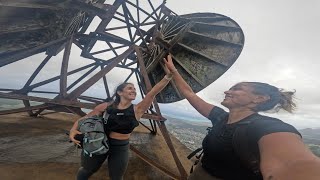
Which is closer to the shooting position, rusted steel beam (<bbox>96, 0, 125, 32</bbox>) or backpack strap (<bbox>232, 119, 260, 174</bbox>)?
backpack strap (<bbox>232, 119, 260, 174</bbox>)

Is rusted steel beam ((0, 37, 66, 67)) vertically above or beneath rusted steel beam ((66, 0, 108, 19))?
beneath

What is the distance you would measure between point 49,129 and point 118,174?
19.7ft

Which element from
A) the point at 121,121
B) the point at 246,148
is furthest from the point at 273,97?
the point at 121,121

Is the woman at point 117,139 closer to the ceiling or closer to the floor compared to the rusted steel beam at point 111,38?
closer to the floor

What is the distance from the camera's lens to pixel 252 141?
1.65 metres

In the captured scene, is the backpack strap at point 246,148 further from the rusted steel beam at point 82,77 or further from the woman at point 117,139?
the rusted steel beam at point 82,77

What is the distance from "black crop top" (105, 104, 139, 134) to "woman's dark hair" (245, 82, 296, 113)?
2089 millimetres

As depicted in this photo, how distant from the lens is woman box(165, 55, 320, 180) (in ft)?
4.06

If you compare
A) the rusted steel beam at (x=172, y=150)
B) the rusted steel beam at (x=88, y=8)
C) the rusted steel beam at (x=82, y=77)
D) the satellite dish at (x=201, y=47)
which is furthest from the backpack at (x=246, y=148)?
the rusted steel beam at (x=82, y=77)

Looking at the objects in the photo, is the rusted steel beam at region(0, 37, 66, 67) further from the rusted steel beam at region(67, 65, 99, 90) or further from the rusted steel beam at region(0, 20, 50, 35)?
the rusted steel beam at region(67, 65, 99, 90)

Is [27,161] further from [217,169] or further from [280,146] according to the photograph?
[280,146]

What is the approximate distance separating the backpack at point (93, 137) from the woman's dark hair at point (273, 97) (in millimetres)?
2294

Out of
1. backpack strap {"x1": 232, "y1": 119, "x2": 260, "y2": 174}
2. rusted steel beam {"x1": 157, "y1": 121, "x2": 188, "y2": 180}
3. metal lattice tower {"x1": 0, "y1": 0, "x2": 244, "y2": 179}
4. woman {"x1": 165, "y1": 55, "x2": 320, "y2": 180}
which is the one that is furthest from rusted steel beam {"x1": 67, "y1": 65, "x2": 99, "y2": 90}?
backpack strap {"x1": 232, "y1": 119, "x2": 260, "y2": 174}

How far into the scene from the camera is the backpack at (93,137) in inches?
147
